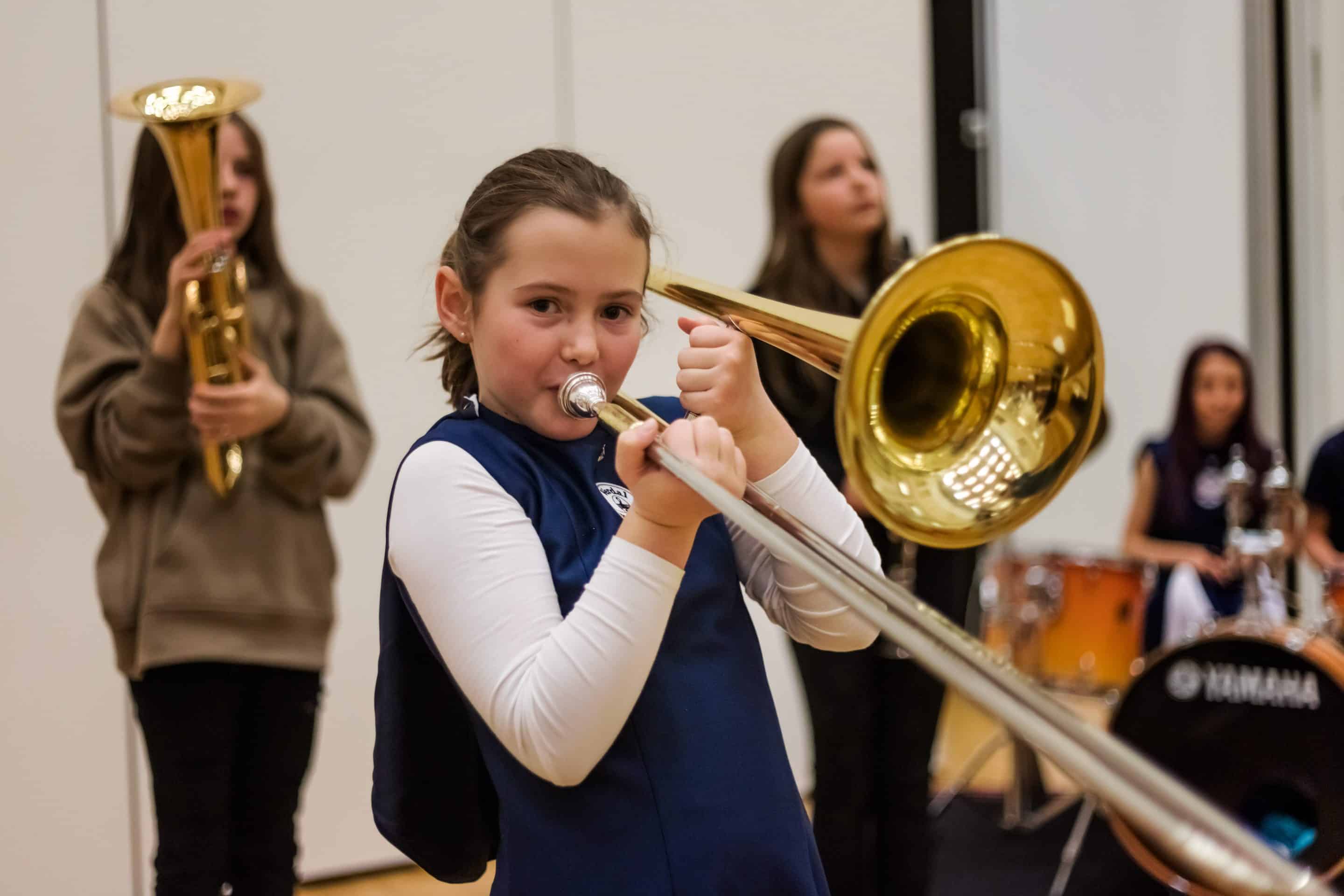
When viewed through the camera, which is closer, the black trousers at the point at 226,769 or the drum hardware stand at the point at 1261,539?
the black trousers at the point at 226,769

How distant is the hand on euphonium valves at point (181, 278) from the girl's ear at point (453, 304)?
0.86 meters

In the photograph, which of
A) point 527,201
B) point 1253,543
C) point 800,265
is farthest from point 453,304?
point 1253,543

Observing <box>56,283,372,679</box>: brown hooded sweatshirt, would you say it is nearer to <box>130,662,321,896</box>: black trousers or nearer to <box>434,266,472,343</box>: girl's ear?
<box>130,662,321,896</box>: black trousers

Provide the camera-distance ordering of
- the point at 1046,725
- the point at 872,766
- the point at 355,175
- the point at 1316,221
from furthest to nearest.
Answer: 1. the point at 1316,221
2. the point at 355,175
3. the point at 872,766
4. the point at 1046,725

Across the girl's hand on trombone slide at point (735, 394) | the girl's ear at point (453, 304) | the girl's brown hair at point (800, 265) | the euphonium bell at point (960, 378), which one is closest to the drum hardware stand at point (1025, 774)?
the girl's brown hair at point (800, 265)

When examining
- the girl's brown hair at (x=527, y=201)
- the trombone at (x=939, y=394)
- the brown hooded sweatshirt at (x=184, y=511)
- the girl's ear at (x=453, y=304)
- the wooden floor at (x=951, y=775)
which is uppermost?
the girl's brown hair at (x=527, y=201)

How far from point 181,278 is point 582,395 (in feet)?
3.41

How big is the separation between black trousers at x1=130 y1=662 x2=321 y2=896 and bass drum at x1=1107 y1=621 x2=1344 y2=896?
1633mm

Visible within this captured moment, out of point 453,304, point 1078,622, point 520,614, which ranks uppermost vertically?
point 453,304

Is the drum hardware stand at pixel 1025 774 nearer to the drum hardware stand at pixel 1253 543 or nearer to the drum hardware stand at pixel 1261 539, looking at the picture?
the drum hardware stand at pixel 1253 543

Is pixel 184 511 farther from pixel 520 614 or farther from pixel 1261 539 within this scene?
pixel 1261 539

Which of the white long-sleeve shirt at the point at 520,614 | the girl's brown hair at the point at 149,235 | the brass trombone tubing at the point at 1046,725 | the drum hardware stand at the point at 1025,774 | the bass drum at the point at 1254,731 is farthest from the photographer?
the drum hardware stand at the point at 1025,774

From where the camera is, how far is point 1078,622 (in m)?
3.59

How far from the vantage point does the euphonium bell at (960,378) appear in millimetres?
1077
